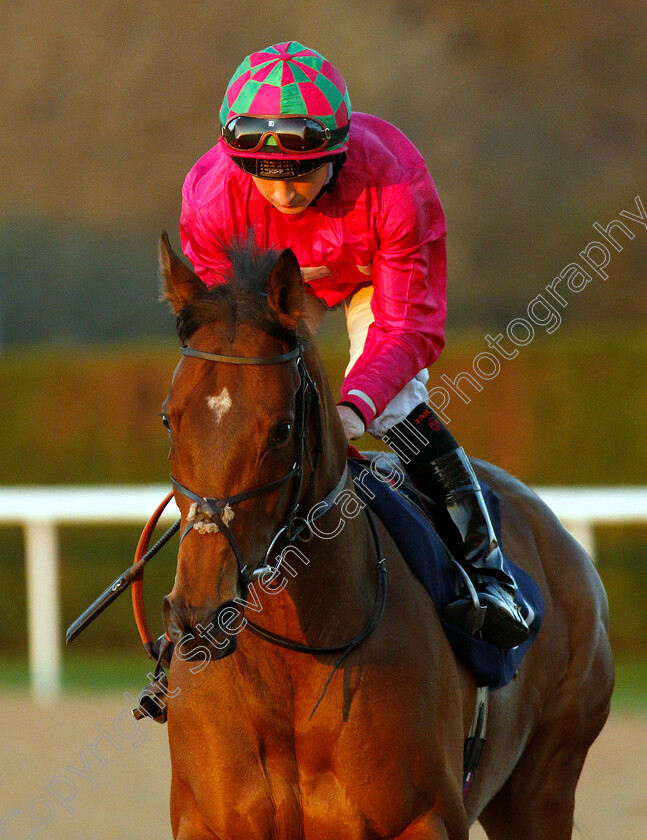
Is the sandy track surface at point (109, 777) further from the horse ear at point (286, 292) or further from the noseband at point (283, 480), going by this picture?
the horse ear at point (286, 292)

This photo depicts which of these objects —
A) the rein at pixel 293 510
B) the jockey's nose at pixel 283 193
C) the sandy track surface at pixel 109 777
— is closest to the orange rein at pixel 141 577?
the rein at pixel 293 510

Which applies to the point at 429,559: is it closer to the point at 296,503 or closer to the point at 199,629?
the point at 296,503

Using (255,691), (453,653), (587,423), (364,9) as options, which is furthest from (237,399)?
(364,9)

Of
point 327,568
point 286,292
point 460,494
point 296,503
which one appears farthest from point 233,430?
point 460,494

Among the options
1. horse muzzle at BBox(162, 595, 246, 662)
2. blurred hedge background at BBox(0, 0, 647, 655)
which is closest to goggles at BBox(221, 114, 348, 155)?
horse muzzle at BBox(162, 595, 246, 662)

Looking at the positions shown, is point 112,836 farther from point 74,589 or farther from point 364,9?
point 364,9

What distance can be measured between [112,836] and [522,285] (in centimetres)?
1096

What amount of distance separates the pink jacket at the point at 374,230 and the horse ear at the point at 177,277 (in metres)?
0.48

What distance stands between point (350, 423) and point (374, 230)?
0.64 metres

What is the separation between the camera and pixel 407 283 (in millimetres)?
3211

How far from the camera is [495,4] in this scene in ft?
55.8

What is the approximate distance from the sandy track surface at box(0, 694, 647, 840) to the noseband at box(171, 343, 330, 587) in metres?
2.73

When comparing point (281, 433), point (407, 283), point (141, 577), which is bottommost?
point (141, 577)

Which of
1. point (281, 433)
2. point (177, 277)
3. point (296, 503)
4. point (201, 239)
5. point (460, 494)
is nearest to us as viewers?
point (281, 433)
